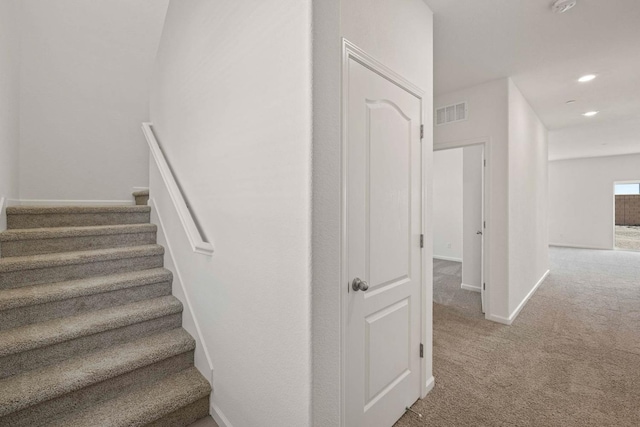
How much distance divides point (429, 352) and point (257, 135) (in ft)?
6.20

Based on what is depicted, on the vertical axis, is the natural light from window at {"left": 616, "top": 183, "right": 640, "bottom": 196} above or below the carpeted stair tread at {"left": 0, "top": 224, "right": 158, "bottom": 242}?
above

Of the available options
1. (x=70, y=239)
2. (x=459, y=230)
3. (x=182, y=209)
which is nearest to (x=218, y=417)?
(x=182, y=209)

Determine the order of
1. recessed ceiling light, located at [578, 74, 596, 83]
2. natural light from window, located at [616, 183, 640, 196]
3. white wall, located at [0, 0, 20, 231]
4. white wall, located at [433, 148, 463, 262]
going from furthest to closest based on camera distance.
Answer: natural light from window, located at [616, 183, 640, 196]
white wall, located at [433, 148, 463, 262]
recessed ceiling light, located at [578, 74, 596, 83]
white wall, located at [0, 0, 20, 231]

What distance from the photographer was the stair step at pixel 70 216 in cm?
224

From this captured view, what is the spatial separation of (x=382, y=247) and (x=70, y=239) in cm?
231

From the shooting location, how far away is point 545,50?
2.73m

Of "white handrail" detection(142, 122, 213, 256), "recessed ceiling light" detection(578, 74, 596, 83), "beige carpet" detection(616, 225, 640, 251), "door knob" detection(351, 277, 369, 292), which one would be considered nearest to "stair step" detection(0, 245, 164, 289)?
"white handrail" detection(142, 122, 213, 256)

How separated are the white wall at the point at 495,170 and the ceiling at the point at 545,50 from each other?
23 cm

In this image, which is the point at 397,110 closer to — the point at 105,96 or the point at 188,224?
the point at 188,224

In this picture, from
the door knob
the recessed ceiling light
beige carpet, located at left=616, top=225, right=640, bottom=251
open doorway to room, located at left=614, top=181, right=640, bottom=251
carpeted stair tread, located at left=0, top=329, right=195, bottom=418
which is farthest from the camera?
open doorway to room, located at left=614, top=181, right=640, bottom=251

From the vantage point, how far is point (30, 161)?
9.56ft

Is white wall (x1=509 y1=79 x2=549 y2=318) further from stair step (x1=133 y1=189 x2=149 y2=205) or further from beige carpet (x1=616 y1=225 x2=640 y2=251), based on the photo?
beige carpet (x1=616 y1=225 x2=640 y2=251)

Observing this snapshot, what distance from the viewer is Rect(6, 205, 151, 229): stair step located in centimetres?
224

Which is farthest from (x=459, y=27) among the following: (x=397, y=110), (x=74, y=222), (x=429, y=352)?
(x=74, y=222)
